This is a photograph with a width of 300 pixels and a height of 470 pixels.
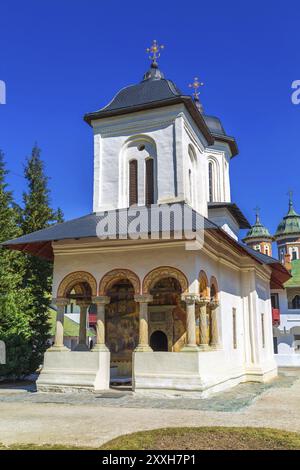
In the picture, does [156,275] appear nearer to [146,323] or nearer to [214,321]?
[146,323]

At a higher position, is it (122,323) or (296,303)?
(296,303)

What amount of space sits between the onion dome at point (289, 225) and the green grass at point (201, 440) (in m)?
65.1

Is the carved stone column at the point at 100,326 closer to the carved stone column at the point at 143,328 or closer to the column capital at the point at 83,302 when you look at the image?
the carved stone column at the point at 143,328

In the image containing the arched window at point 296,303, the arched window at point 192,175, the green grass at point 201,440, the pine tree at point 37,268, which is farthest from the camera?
the arched window at point 296,303

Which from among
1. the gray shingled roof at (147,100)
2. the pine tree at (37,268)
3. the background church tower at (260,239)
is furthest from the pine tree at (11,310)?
the background church tower at (260,239)

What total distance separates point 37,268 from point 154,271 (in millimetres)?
9021

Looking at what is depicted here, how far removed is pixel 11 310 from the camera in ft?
55.0

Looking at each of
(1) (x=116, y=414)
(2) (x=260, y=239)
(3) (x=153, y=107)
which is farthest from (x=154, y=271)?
(2) (x=260, y=239)

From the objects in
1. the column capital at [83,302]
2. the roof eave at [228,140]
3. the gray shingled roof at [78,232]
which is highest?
the roof eave at [228,140]

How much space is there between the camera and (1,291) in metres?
16.8

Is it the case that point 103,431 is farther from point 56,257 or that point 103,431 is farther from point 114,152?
point 114,152

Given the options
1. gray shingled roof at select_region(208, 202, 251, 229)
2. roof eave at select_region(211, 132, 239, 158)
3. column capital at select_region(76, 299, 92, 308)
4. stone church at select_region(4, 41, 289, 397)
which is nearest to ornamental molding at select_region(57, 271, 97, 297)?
stone church at select_region(4, 41, 289, 397)

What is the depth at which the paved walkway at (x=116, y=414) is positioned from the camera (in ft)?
23.4
